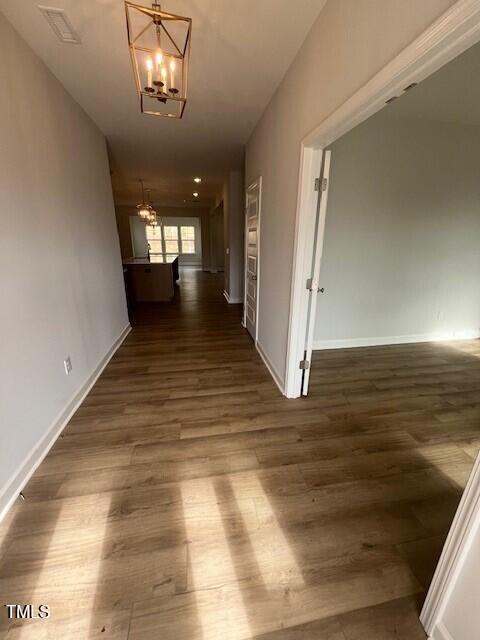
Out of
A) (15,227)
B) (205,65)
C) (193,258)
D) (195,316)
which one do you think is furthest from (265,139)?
(193,258)

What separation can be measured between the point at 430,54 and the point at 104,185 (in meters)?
3.55

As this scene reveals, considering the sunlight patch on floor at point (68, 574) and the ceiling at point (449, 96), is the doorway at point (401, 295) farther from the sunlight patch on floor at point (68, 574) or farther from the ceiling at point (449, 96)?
the sunlight patch on floor at point (68, 574)

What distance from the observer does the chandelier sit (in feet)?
3.81

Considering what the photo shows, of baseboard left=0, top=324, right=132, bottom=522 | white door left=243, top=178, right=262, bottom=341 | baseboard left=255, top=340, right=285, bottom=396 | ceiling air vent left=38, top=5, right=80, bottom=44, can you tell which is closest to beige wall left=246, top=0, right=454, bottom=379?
baseboard left=255, top=340, right=285, bottom=396

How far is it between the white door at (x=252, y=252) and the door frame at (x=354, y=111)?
50.2 inches

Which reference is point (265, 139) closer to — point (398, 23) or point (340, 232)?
point (340, 232)

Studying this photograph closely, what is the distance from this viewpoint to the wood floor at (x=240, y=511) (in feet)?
3.43

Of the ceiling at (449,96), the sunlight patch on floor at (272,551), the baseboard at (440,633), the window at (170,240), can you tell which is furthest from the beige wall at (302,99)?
the window at (170,240)

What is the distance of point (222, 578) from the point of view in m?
1.15

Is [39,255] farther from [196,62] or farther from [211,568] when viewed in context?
[211,568]

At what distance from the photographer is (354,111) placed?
1.33 m

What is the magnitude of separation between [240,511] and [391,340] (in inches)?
130

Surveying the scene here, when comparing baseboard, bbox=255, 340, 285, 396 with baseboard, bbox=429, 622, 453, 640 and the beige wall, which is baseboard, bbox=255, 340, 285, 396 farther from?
baseboard, bbox=429, 622, 453, 640

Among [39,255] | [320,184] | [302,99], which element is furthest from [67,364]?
[302,99]
